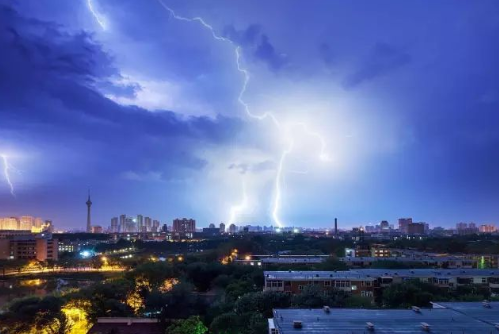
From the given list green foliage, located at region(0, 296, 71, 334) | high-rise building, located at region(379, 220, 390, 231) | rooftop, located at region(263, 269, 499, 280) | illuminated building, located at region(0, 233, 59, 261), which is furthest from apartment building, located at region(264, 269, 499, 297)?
high-rise building, located at region(379, 220, 390, 231)

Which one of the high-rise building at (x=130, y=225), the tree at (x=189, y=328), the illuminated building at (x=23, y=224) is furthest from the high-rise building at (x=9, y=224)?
the tree at (x=189, y=328)

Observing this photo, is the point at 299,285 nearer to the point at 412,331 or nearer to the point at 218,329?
the point at 218,329

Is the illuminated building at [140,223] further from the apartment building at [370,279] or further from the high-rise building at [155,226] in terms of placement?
the apartment building at [370,279]

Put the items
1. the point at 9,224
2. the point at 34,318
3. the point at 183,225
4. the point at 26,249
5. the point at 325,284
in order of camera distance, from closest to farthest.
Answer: the point at 34,318 → the point at 325,284 → the point at 26,249 → the point at 9,224 → the point at 183,225

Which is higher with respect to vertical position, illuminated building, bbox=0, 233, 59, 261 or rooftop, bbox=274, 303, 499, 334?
rooftop, bbox=274, 303, 499, 334

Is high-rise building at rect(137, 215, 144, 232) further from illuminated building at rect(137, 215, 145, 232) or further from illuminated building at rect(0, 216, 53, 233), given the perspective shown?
illuminated building at rect(0, 216, 53, 233)

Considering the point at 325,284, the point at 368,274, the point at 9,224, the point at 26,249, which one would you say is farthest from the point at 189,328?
the point at 9,224

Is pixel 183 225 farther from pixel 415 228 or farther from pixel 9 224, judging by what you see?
pixel 415 228

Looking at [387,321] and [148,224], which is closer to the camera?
[387,321]
